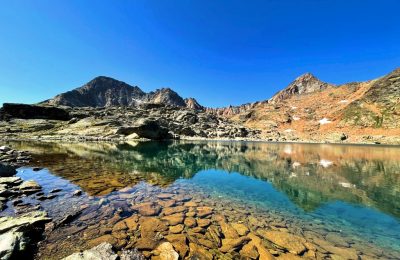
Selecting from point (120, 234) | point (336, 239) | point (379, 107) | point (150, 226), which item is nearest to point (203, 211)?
point (150, 226)

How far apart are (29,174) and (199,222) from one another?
19.5m

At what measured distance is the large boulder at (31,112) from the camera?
118m

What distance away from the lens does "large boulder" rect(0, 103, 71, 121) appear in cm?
11769

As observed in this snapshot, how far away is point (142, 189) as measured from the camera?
17.6 m

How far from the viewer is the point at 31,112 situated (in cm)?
12250

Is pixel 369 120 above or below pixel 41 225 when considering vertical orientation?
above

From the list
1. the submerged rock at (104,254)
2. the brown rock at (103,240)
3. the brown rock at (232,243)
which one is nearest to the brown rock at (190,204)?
the brown rock at (232,243)

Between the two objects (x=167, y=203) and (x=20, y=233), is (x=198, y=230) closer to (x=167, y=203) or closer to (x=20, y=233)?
(x=167, y=203)

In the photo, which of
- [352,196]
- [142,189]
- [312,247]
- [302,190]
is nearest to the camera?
[312,247]

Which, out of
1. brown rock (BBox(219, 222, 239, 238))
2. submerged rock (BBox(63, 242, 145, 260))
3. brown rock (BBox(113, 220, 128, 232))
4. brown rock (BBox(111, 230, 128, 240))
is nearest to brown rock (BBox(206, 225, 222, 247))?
brown rock (BBox(219, 222, 239, 238))

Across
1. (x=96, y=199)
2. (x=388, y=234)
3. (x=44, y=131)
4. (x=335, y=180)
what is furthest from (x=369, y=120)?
(x=44, y=131)

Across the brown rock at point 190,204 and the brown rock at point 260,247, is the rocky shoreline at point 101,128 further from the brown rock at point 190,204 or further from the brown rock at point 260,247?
the brown rock at point 260,247

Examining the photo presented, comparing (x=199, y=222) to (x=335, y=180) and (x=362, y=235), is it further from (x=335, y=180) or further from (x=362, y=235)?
(x=335, y=180)

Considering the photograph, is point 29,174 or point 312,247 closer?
point 312,247
